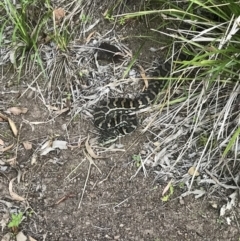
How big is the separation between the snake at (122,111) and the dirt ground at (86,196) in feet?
0.24

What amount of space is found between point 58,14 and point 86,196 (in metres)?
1.55

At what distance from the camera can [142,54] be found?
437cm

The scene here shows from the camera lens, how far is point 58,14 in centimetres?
442

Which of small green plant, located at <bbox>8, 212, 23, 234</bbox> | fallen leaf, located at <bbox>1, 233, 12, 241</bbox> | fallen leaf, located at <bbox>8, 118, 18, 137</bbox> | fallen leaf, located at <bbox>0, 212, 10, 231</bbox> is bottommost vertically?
fallen leaf, located at <bbox>1, 233, 12, 241</bbox>

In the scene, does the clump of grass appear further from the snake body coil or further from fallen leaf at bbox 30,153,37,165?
fallen leaf at bbox 30,153,37,165

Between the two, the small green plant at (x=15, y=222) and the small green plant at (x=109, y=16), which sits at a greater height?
the small green plant at (x=109, y=16)

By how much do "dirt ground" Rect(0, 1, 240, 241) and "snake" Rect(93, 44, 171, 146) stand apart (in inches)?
2.8

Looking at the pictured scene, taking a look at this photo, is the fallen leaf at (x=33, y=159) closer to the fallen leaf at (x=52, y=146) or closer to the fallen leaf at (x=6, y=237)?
the fallen leaf at (x=52, y=146)

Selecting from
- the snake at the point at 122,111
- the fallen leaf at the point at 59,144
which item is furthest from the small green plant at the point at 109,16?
the fallen leaf at the point at 59,144

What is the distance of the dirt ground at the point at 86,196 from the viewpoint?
366cm

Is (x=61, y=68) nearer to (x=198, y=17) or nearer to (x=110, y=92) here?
(x=110, y=92)

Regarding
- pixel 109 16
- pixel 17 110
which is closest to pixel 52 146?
pixel 17 110

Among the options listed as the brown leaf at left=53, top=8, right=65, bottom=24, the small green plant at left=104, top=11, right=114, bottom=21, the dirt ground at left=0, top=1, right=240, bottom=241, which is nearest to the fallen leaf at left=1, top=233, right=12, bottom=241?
the dirt ground at left=0, top=1, right=240, bottom=241

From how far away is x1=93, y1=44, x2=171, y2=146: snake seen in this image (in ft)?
13.3
